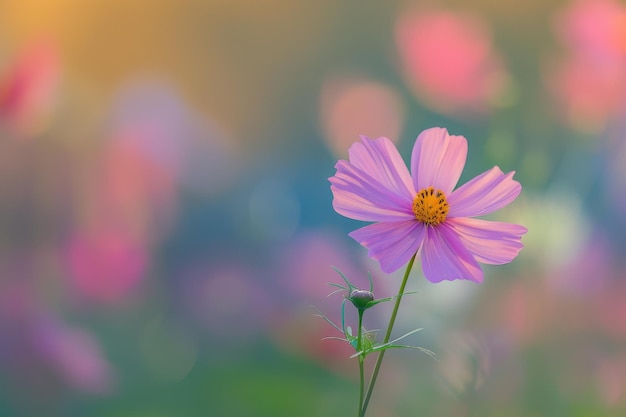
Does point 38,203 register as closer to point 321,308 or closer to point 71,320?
point 71,320

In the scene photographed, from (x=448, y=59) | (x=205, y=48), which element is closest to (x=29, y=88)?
(x=205, y=48)

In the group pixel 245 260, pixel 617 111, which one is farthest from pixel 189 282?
pixel 617 111

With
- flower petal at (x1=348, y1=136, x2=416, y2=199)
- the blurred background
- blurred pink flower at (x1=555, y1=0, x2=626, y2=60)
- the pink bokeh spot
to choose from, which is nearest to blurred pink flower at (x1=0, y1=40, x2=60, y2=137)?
the blurred background

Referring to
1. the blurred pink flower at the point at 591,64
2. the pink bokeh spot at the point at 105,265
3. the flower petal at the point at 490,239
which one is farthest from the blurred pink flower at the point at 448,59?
the flower petal at the point at 490,239

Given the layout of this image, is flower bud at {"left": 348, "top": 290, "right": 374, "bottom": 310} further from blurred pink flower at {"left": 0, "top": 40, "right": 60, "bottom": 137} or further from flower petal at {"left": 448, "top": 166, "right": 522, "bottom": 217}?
blurred pink flower at {"left": 0, "top": 40, "right": 60, "bottom": 137}

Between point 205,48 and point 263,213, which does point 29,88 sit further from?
point 263,213

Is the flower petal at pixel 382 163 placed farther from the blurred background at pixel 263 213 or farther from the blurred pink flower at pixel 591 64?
the blurred pink flower at pixel 591 64
